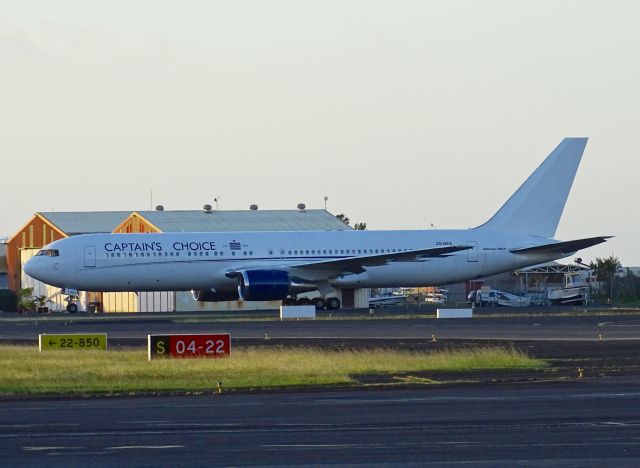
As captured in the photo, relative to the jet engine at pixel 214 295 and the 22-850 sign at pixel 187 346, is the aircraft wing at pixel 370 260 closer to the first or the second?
the jet engine at pixel 214 295

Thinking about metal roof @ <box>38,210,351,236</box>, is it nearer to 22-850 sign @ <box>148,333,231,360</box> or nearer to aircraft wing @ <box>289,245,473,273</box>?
aircraft wing @ <box>289,245,473,273</box>

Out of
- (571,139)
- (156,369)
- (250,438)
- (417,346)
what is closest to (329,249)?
(571,139)

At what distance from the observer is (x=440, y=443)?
1658cm

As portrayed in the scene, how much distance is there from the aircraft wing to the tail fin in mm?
3989

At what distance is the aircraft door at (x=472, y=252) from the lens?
66438 millimetres

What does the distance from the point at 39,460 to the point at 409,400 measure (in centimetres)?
844

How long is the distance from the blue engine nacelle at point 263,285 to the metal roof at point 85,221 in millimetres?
33114

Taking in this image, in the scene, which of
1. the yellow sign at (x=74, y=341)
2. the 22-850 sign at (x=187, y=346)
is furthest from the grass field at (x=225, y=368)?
the yellow sign at (x=74, y=341)

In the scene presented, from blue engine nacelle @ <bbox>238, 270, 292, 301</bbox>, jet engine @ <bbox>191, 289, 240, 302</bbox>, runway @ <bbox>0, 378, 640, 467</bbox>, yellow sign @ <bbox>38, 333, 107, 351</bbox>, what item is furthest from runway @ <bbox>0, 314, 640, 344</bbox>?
runway @ <bbox>0, 378, 640, 467</bbox>

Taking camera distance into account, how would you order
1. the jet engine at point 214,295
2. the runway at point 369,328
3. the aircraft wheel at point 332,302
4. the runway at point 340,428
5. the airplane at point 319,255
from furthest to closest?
1. the aircraft wheel at point 332,302
2. the jet engine at point 214,295
3. the airplane at point 319,255
4. the runway at point 369,328
5. the runway at point 340,428

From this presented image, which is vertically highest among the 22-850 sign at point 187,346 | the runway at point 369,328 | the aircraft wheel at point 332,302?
the aircraft wheel at point 332,302

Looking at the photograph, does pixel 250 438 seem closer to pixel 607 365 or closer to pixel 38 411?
pixel 38 411

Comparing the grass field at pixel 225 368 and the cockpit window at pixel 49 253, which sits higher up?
the cockpit window at pixel 49 253

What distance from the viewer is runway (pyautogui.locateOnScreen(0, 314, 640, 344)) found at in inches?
1690
